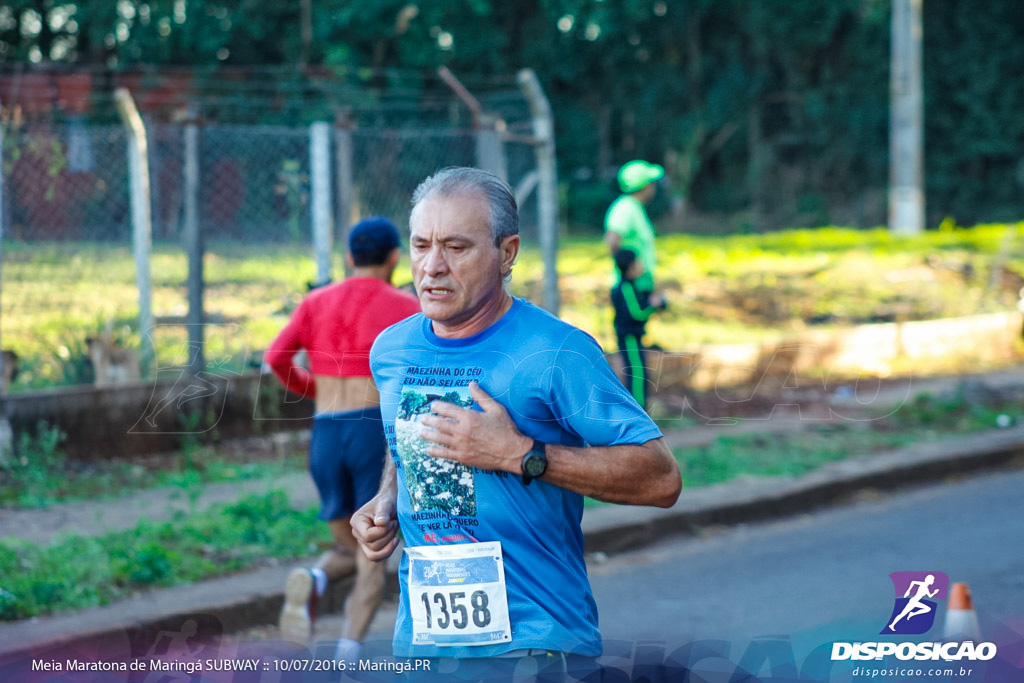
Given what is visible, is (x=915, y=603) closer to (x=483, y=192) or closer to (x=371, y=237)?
(x=371, y=237)

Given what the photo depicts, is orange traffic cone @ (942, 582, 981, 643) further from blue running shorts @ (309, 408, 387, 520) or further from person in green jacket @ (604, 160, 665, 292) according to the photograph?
person in green jacket @ (604, 160, 665, 292)

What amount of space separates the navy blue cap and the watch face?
2680 mm

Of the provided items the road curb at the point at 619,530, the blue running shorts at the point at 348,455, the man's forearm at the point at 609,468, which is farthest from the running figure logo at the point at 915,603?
the man's forearm at the point at 609,468

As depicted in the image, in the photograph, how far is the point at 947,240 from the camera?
1894 centimetres

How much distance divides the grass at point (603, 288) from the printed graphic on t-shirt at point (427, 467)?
10.6ft

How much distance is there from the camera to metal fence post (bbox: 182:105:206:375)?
851cm

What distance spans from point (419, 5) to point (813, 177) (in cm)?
1209

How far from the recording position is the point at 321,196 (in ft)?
29.1

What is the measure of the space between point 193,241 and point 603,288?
6.94m

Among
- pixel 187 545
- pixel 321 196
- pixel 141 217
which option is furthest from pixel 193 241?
pixel 187 545

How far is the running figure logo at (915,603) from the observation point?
504 cm

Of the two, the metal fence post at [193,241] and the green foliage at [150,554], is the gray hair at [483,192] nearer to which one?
the green foliage at [150,554]

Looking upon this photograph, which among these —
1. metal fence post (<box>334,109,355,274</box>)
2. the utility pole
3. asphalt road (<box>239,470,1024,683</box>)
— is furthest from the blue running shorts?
the utility pole

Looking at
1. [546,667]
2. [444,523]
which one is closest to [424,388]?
[444,523]
